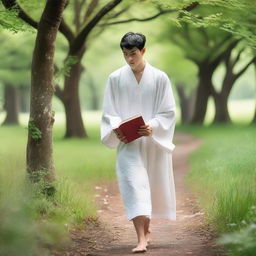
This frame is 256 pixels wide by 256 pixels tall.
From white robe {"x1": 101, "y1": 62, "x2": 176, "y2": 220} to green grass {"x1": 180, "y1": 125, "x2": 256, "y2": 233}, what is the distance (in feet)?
2.77

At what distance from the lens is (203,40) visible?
28078 millimetres

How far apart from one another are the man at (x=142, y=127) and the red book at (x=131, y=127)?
0.06m

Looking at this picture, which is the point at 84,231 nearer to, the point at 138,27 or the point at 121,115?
the point at 121,115

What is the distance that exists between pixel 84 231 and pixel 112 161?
25.0ft

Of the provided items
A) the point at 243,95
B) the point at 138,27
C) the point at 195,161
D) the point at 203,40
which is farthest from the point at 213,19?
the point at 243,95

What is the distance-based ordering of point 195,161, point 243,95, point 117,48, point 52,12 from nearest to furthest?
point 52,12, point 195,161, point 117,48, point 243,95

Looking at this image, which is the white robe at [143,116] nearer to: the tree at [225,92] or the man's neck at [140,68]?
the man's neck at [140,68]

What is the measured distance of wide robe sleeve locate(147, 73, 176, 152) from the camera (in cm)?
672

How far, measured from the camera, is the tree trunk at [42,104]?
27.6 feet

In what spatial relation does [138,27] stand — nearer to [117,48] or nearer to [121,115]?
[117,48]

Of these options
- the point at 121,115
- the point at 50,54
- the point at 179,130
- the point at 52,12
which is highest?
the point at 52,12

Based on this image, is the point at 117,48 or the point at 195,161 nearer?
the point at 195,161

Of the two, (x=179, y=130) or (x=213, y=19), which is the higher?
(x=213, y=19)

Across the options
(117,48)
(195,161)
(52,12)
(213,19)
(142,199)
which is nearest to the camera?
(142,199)
